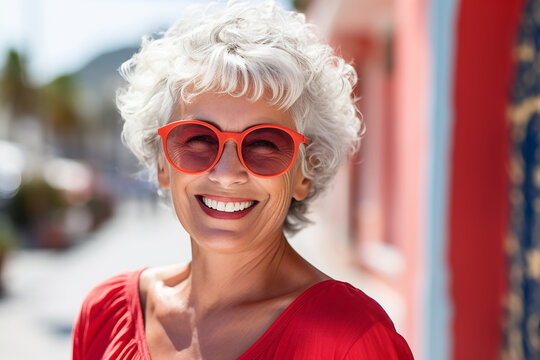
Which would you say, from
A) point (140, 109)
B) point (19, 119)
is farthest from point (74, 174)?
point (19, 119)

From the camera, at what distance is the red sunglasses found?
4.80ft

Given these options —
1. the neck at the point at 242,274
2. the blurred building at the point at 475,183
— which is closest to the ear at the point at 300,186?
the neck at the point at 242,274

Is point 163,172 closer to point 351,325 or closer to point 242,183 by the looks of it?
point 242,183

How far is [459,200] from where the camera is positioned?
3.55 meters

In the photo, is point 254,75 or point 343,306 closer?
point 343,306

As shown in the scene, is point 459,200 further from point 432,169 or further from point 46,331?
point 46,331

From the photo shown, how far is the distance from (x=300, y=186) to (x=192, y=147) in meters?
0.39

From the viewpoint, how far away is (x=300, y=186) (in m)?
1.72

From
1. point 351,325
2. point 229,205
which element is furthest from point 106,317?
point 351,325

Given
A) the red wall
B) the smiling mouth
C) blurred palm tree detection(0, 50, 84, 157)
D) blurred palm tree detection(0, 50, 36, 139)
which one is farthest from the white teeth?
blurred palm tree detection(0, 50, 36, 139)

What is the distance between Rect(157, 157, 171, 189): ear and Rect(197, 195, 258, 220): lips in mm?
263

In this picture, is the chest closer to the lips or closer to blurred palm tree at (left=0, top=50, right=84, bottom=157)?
the lips

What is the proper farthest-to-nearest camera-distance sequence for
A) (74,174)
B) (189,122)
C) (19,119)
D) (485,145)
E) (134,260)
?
(19,119) < (74,174) < (134,260) < (485,145) < (189,122)

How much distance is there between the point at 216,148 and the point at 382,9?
6.55 meters
